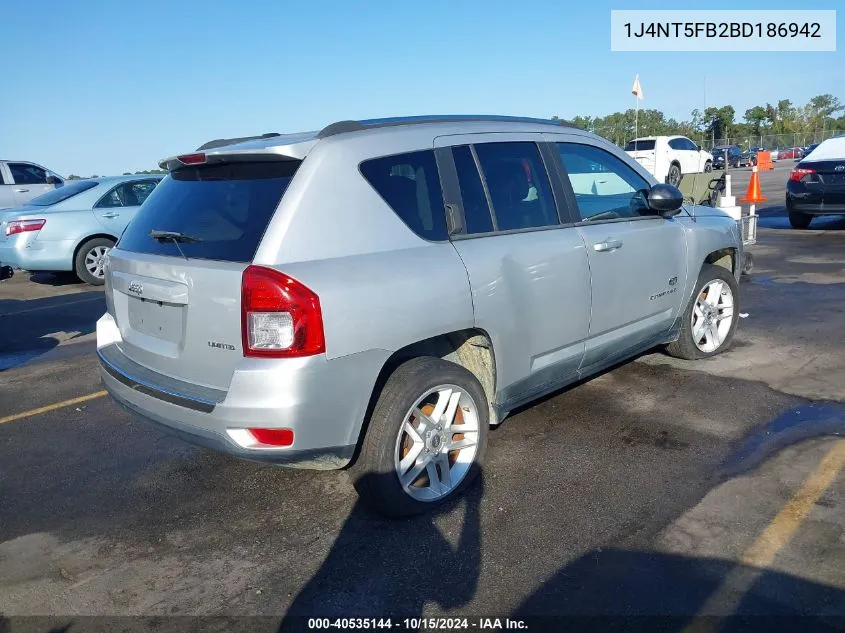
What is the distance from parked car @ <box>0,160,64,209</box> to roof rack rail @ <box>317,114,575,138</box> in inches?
595

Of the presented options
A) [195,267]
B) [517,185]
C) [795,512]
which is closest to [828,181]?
[517,185]

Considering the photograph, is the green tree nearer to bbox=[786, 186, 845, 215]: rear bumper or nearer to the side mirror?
bbox=[786, 186, 845, 215]: rear bumper

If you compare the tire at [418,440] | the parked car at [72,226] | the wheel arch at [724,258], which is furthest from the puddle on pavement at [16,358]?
the wheel arch at [724,258]

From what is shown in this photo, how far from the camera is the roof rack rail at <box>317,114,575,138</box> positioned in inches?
133

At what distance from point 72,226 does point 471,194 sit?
29.2ft

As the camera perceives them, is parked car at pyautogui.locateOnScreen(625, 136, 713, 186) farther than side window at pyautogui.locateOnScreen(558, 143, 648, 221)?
Yes

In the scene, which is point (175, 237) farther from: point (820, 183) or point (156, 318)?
point (820, 183)

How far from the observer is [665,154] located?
25891 mm

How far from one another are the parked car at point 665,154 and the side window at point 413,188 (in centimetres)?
2237

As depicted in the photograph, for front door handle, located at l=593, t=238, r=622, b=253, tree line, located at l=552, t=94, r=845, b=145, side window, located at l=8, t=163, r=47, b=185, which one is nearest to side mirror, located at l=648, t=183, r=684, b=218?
front door handle, located at l=593, t=238, r=622, b=253

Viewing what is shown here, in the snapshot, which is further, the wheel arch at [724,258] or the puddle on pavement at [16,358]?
the puddle on pavement at [16,358]

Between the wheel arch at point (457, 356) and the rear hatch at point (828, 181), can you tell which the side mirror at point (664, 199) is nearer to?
the wheel arch at point (457, 356)

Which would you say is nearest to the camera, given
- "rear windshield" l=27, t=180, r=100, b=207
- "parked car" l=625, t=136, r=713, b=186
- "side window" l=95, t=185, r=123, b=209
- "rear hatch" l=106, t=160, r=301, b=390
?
"rear hatch" l=106, t=160, r=301, b=390

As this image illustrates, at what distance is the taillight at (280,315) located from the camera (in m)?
2.95
